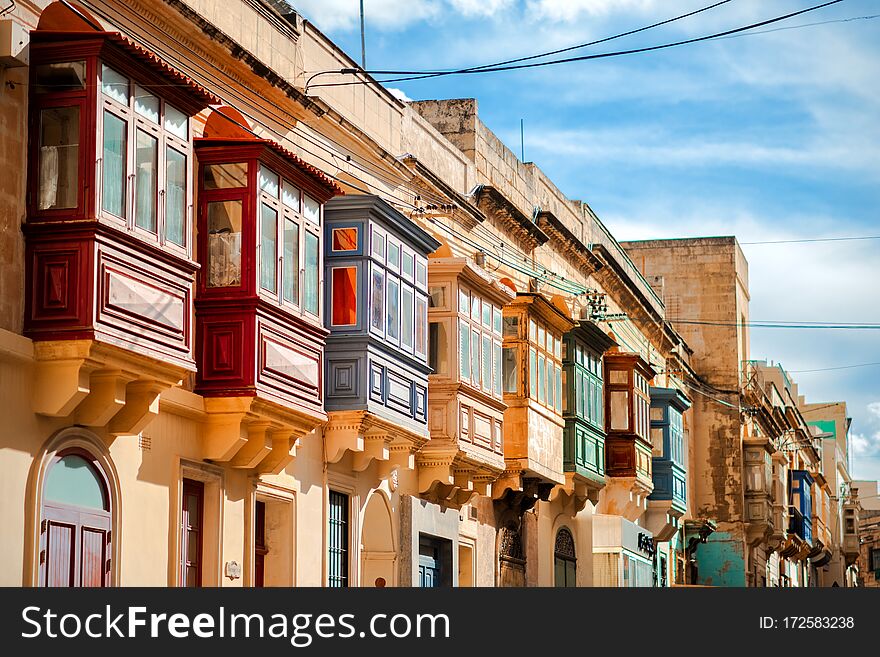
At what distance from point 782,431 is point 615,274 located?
73.5ft

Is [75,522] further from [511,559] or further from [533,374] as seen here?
[511,559]

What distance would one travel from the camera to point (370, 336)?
56.3 ft

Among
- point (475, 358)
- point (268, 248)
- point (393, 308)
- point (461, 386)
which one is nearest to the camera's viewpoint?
point (268, 248)

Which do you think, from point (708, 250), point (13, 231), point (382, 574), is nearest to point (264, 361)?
point (13, 231)

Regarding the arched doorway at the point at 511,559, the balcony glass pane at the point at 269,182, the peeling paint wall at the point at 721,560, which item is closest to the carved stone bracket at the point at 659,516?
the arched doorway at the point at 511,559

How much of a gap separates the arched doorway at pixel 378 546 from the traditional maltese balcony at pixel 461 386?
834 mm

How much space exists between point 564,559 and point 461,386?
743 centimetres

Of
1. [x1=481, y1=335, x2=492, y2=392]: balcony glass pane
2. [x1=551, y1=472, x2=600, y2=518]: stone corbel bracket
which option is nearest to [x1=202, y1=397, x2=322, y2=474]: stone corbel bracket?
[x1=481, y1=335, x2=492, y2=392]: balcony glass pane

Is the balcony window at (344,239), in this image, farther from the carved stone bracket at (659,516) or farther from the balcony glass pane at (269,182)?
the carved stone bracket at (659,516)

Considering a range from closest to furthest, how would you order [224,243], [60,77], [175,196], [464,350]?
[60,77], [175,196], [224,243], [464,350]

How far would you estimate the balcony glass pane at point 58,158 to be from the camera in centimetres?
1266

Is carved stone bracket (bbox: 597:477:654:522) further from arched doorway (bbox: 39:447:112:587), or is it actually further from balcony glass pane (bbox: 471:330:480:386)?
arched doorway (bbox: 39:447:112:587)

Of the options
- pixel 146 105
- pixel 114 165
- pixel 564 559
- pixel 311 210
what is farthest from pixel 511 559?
pixel 114 165

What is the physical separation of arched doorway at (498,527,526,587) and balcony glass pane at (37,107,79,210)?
1224 centimetres
